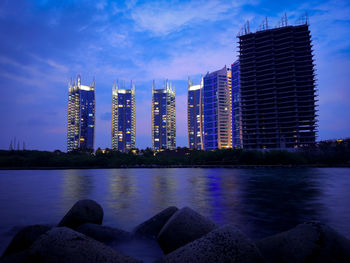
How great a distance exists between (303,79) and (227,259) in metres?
183

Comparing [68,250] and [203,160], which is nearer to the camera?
[68,250]

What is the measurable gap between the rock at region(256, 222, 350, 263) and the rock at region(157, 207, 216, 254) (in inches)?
78.1

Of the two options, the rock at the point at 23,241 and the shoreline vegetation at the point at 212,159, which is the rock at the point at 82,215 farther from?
the shoreline vegetation at the point at 212,159

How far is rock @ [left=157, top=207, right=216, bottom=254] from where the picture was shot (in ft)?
25.0

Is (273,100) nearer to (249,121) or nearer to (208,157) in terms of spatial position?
(249,121)

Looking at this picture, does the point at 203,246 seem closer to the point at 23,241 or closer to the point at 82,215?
the point at 23,241

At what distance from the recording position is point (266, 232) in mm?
11828

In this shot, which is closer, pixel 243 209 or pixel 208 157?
pixel 243 209

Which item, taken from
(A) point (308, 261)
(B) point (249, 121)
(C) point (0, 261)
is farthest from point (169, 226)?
(B) point (249, 121)

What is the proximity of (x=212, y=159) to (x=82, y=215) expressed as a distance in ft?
433

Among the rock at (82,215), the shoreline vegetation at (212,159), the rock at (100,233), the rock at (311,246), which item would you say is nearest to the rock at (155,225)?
the rock at (100,233)

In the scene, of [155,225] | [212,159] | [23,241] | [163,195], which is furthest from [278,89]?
[23,241]

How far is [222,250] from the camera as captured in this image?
5164mm

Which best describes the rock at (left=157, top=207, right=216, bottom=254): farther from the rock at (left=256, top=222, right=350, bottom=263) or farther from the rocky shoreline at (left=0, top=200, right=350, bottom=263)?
the rock at (left=256, top=222, right=350, bottom=263)
